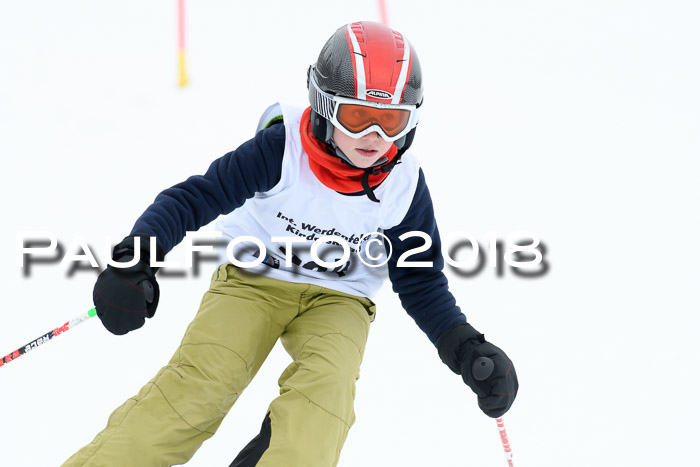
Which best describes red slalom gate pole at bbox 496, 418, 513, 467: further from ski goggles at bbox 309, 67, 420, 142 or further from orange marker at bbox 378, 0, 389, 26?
orange marker at bbox 378, 0, 389, 26

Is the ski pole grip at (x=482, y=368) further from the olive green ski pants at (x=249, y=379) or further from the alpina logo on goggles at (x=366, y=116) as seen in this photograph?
the alpina logo on goggles at (x=366, y=116)

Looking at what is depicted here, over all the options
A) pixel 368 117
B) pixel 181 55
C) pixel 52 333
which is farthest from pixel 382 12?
pixel 52 333

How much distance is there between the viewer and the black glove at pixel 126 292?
1895 mm

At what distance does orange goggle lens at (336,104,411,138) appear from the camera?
212cm

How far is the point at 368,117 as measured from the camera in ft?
6.96

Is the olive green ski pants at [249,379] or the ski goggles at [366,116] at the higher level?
the ski goggles at [366,116]

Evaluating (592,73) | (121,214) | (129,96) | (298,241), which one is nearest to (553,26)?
(592,73)

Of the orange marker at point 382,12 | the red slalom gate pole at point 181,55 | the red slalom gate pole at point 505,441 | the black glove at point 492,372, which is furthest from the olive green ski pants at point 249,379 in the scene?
the orange marker at point 382,12

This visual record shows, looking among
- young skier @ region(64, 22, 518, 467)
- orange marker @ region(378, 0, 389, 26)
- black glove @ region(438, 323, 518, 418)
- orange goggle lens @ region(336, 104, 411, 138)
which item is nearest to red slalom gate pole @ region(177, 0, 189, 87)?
orange marker @ region(378, 0, 389, 26)

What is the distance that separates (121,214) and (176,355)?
1493mm

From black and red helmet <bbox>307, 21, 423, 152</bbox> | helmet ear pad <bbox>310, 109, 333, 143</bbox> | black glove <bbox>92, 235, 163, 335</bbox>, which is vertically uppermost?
black and red helmet <bbox>307, 21, 423, 152</bbox>

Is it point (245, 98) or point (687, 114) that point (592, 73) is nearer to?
point (687, 114)

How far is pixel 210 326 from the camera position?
7.25ft

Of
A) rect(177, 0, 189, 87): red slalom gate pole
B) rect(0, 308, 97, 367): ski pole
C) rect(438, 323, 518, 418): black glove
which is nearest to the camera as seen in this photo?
rect(0, 308, 97, 367): ski pole
